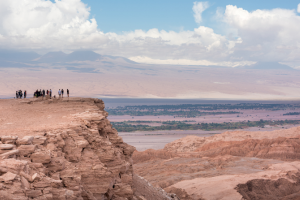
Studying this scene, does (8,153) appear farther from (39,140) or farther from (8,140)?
(39,140)

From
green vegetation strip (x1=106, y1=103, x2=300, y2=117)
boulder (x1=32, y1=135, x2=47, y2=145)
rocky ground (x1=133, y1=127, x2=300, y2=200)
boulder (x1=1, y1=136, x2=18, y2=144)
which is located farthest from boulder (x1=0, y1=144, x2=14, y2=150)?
green vegetation strip (x1=106, y1=103, x2=300, y2=117)

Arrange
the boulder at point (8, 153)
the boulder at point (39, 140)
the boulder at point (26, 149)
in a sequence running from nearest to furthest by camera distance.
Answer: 1. the boulder at point (8, 153)
2. the boulder at point (26, 149)
3. the boulder at point (39, 140)

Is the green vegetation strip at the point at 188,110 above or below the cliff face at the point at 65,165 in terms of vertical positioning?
below

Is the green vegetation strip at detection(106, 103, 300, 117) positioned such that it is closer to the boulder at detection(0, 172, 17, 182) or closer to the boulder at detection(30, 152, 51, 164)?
the boulder at detection(30, 152, 51, 164)

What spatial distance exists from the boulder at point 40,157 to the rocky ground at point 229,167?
18.6 metres

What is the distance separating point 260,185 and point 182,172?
9524 millimetres

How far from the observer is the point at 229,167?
36.3m

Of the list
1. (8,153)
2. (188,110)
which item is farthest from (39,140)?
(188,110)

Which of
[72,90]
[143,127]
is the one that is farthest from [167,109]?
[143,127]

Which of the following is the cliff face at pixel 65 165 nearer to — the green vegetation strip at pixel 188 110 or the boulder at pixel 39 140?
the boulder at pixel 39 140

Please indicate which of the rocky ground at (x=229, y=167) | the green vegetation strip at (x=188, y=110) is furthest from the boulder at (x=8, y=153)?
the green vegetation strip at (x=188, y=110)

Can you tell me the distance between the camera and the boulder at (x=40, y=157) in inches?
358

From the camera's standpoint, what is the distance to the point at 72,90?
168 metres

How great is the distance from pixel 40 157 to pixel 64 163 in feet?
3.31
